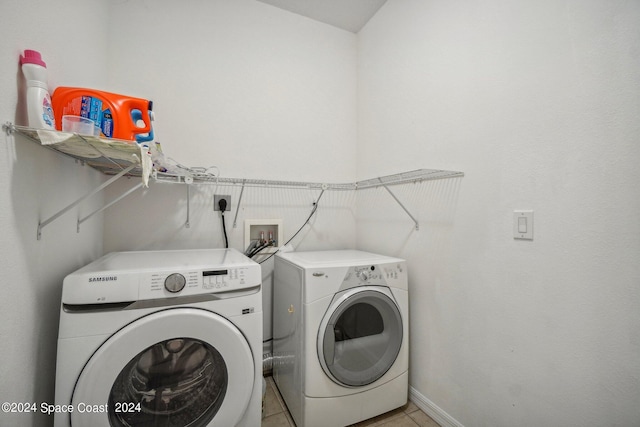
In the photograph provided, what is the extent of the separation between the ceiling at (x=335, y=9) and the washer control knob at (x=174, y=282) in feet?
6.66

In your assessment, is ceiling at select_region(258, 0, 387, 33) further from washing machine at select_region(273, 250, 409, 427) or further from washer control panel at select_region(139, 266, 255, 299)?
washer control panel at select_region(139, 266, 255, 299)

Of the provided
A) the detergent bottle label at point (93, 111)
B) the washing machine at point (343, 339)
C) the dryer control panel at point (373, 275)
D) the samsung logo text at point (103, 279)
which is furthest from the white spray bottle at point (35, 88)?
the dryer control panel at point (373, 275)

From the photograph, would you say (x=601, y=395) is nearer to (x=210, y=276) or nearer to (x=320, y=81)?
(x=210, y=276)

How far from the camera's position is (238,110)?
1850 millimetres

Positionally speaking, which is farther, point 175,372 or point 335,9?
point 335,9

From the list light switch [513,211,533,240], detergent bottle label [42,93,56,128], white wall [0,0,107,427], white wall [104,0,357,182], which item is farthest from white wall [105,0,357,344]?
light switch [513,211,533,240]

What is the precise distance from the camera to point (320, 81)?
2.14 m

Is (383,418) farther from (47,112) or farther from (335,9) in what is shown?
(335,9)

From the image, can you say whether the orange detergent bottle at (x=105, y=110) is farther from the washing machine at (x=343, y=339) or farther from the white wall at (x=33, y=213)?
the washing machine at (x=343, y=339)

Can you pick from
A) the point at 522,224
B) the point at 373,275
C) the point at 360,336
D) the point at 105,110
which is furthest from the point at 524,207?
the point at 105,110

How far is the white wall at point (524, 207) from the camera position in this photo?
2.82 feet

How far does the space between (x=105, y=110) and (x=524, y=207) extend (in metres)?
1.71

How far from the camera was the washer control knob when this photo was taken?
98cm

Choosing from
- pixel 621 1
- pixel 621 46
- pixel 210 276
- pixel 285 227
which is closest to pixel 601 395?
pixel 621 46
